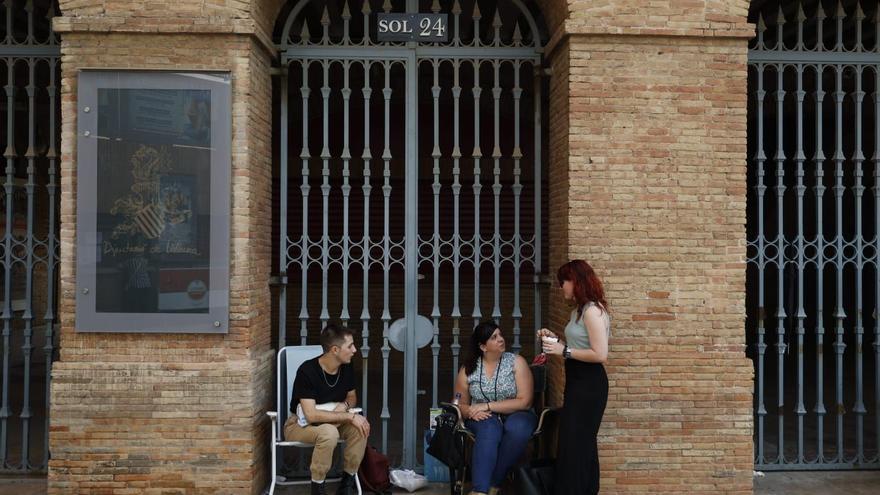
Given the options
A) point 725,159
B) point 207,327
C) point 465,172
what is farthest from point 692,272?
point 465,172

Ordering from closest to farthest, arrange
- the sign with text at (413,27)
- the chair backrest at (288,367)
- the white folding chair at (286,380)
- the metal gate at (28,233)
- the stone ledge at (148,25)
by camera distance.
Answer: the stone ledge at (148,25)
the white folding chair at (286,380)
the chair backrest at (288,367)
the metal gate at (28,233)
the sign with text at (413,27)

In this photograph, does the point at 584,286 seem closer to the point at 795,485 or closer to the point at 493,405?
the point at 493,405

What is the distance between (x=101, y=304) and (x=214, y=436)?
1.32 m

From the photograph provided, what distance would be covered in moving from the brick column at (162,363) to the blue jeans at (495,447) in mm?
1710

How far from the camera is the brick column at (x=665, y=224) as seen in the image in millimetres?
5805

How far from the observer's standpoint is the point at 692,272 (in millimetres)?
5848

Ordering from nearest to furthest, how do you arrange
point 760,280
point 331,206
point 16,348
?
point 760,280 → point 331,206 → point 16,348

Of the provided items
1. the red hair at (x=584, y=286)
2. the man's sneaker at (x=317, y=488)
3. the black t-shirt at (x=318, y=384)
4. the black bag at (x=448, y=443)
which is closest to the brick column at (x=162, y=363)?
the black t-shirt at (x=318, y=384)

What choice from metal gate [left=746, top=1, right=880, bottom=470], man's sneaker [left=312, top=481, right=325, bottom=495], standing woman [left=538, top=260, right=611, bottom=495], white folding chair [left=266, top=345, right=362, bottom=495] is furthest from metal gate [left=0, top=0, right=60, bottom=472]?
metal gate [left=746, top=1, right=880, bottom=470]

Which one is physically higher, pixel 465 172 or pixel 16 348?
pixel 465 172

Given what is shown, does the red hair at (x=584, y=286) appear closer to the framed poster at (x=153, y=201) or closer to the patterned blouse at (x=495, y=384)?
the patterned blouse at (x=495, y=384)

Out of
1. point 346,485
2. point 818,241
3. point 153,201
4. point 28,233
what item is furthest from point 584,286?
point 28,233

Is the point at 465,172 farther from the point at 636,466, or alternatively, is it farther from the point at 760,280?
the point at 636,466

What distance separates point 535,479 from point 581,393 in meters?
0.69
